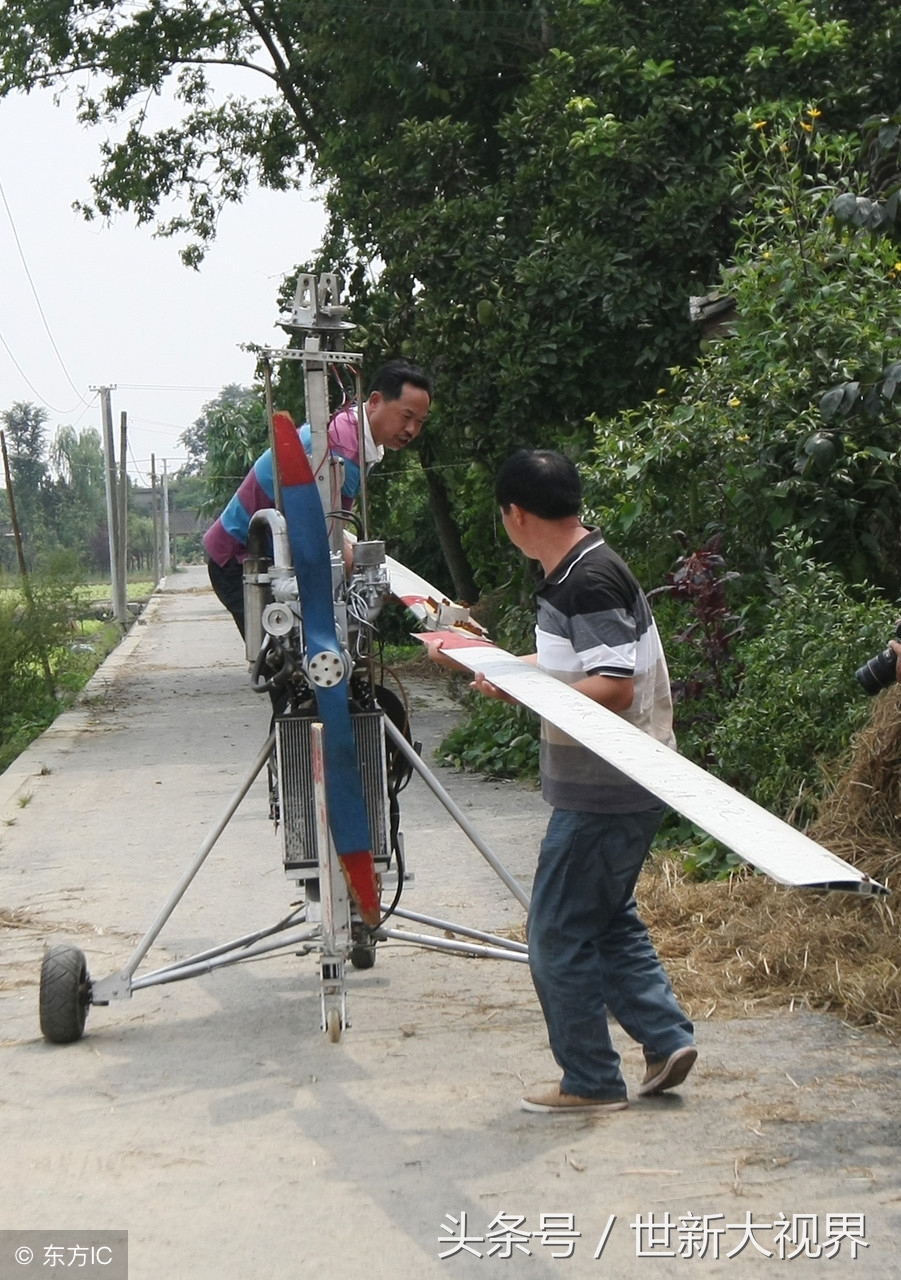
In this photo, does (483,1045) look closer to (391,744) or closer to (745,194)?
(391,744)

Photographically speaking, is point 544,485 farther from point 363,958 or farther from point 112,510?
point 112,510

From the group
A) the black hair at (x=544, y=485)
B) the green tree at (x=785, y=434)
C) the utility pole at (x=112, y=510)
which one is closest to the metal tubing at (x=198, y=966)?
the black hair at (x=544, y=485)

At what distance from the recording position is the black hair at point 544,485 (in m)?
4.11

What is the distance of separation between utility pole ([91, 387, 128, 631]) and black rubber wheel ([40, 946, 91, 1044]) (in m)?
30.6

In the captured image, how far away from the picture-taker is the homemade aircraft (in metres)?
4.51

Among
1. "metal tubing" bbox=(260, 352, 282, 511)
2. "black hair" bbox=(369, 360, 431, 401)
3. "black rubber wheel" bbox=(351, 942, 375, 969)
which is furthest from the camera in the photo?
"black rubber wheel" bbox=(351, 942, 375, 969)

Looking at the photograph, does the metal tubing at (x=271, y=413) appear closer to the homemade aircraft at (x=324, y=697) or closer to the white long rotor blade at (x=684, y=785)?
the homemade aircraft at (x=324, y=697)

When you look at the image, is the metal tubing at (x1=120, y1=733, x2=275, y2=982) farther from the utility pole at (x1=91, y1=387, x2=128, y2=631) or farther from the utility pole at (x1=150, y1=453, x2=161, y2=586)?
the utility pole at (x1=150, y1=453, x2=161, y2=586)

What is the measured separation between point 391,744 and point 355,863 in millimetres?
710

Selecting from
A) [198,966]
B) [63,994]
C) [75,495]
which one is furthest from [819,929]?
[75,495]

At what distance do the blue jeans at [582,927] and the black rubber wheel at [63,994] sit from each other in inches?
62.8

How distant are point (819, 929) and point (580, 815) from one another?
5.49ft

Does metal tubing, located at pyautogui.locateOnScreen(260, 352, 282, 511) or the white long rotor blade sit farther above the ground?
metal tubing, located at pyautogui.locateOnScreen(260, 352, 282, 511)

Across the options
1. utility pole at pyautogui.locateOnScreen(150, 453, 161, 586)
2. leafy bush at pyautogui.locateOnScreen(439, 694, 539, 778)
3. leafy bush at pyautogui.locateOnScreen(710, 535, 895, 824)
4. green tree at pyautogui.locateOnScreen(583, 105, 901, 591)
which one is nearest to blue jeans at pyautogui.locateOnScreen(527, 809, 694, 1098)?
leafy bush at pyautogui.locateOnScreen(710, 535, 895, 824)
